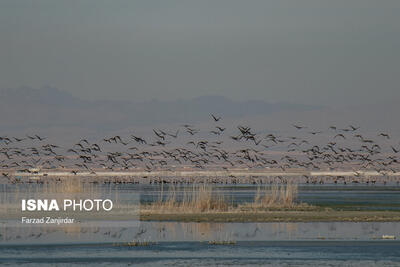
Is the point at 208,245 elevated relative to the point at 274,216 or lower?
elevated

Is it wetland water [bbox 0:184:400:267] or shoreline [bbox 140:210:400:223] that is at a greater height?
wetland water [bbox 0:184:400:267]

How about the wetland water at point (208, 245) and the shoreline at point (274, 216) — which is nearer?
the wetland water at point (208, 245)

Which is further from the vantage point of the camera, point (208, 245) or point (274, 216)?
point (274, 216)

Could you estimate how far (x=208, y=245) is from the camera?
39438mm

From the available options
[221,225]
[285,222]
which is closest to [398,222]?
[285,222]

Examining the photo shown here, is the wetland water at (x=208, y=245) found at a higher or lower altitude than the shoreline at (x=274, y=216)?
higher

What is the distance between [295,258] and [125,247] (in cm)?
695

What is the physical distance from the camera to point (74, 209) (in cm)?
5728

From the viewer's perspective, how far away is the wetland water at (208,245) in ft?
114

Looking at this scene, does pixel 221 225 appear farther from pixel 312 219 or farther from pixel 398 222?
pixel 398 222

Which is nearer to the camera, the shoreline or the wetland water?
the wetland water

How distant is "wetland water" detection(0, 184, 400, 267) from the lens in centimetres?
3472

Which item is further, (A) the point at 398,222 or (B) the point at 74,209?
(B) the point at 74,209

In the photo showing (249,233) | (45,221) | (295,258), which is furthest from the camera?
(45,221)
